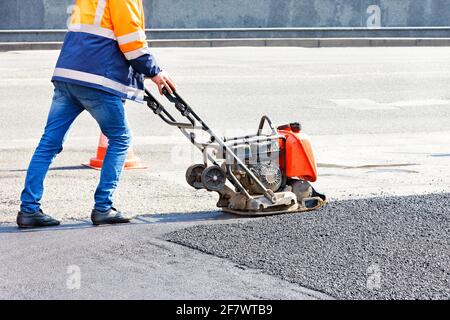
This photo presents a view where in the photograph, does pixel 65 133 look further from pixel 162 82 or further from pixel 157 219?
pixel 157 219

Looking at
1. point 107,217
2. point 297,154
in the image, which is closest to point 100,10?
point 107,217

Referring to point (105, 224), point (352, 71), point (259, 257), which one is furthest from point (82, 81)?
point (352, 71)

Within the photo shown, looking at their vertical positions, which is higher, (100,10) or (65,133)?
(100,10)

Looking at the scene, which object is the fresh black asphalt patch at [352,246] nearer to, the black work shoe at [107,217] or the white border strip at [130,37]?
the black work shoe at [107,217]

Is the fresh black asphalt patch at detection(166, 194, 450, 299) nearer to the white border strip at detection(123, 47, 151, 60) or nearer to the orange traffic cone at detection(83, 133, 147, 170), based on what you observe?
the white border strip at detection(123, 47, 151, 60)

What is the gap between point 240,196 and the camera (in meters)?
7.12

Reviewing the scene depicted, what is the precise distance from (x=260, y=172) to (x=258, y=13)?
18.4m

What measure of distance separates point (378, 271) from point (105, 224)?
1965 mm

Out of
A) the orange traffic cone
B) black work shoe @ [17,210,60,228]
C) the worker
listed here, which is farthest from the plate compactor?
the orange traffic cone

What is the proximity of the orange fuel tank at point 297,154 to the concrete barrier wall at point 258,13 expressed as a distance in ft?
56.4

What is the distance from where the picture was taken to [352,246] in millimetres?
6215

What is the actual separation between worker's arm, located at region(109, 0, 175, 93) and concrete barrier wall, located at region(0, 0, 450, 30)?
57.4ft

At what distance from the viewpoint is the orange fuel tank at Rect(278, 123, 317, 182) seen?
7199mm

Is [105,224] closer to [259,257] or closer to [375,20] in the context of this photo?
[259,257]
